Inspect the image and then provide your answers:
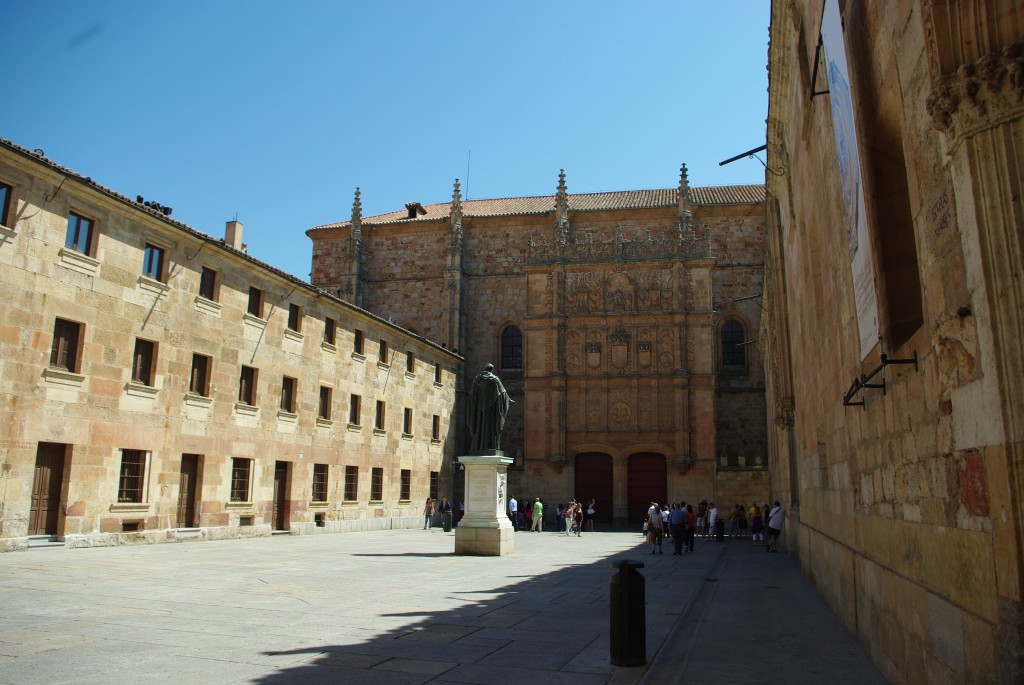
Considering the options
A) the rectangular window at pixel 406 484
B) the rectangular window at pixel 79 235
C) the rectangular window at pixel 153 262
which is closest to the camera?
the rectangular window at pixel 79 235

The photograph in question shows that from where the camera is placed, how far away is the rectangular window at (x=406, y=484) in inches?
1299

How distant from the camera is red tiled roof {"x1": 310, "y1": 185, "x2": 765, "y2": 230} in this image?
1679 inches

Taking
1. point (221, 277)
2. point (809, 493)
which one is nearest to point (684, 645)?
point (809, 493)

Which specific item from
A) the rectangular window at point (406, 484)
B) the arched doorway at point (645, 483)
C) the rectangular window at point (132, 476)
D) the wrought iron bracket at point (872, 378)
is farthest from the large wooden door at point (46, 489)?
the arched doorway at point (645, 483)

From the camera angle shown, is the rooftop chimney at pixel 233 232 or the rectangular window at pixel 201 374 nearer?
the rectangular window at pixel 201 374

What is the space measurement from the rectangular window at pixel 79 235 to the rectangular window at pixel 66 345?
179cm

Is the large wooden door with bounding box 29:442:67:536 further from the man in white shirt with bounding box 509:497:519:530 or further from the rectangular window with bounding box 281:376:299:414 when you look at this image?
the man in white shirt with bounding box 509:497:519:530

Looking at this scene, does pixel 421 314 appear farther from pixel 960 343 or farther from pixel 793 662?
pixel 960 343

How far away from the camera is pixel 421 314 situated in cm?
4372

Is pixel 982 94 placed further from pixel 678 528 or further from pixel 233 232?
pixel 233 232

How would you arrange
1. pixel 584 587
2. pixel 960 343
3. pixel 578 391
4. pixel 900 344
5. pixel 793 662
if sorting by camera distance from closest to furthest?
pixel 960 343, pixel 900 344, pixel 793 662, pixel 584 587, pixel 578 391

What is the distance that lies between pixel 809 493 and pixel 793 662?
7.05m

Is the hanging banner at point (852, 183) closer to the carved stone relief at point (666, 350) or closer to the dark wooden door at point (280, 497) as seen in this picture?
the dark wooden door at point (280, 497)

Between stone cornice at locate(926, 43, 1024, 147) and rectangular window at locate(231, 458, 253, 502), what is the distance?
21.6 meters
